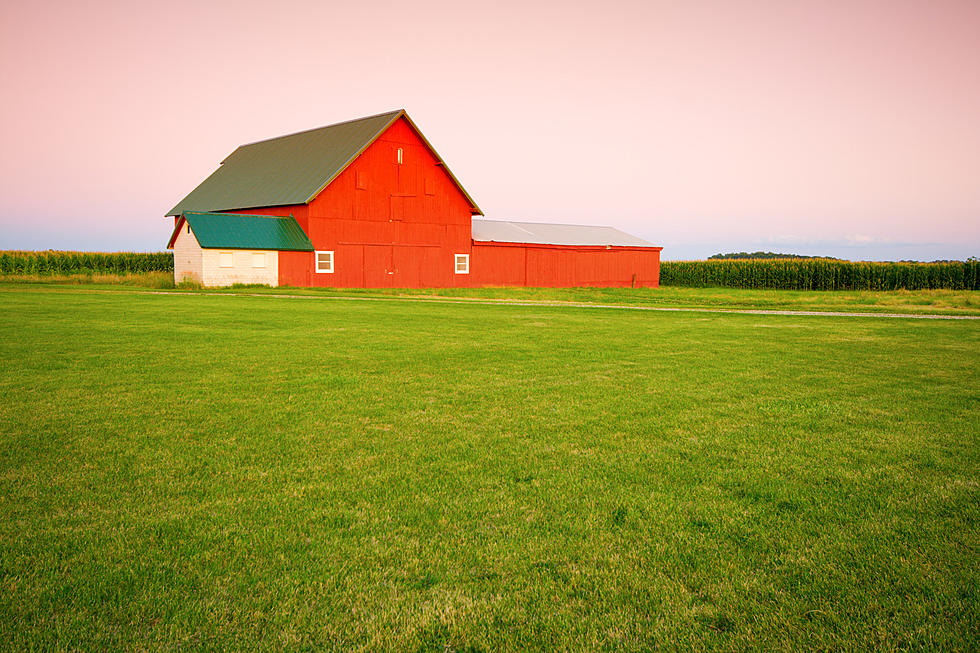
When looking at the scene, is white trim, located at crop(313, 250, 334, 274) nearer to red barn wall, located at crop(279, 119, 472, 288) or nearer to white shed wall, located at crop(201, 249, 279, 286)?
red barn wall, located at crop(279, 119, 472, 288)

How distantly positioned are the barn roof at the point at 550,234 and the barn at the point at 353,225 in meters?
0.25

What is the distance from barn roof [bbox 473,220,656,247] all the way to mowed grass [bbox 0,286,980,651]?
36.9 m

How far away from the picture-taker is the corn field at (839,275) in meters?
52.9

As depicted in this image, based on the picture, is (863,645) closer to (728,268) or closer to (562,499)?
(562,499)

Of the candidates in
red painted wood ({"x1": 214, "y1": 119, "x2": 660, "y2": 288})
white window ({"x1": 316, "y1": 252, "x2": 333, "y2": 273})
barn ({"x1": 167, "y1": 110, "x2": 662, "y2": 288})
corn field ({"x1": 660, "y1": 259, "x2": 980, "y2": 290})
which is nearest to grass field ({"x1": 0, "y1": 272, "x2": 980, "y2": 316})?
barn ({"x1": 167, "y1": 110, "x2": 662, "y2": 288})

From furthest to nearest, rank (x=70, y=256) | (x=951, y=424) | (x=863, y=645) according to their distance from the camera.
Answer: (x=70, y=256)
(x=951, y=424)
(x=863, y=645)

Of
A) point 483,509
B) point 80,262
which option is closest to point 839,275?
point 80,262

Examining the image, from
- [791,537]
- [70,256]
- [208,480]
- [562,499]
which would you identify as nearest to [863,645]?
[791,537]

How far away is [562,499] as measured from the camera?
4.30 metres

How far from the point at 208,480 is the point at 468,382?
4.08 metres

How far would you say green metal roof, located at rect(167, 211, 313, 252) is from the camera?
3428 centimetres

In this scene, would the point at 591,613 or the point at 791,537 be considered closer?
the point at 591,613

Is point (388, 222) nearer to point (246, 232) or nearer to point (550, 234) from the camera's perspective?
point (246, 232)

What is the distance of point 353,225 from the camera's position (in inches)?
1485
